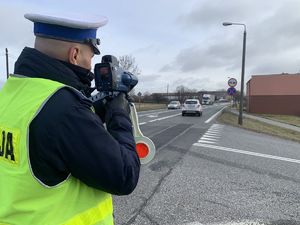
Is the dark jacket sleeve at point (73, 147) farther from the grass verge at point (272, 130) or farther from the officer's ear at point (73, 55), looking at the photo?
the grass verge at point (272, 130)

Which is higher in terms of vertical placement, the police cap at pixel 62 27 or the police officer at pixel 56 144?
the police cap at pixel 62 27

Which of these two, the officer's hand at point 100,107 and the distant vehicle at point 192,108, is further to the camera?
the distant vehicle at point 192,108

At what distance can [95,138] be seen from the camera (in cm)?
156

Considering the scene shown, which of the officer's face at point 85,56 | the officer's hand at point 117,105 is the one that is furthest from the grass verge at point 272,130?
the officer's face at point 85,56

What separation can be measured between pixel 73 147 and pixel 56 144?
6 cm

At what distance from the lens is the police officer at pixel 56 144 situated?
1.50 meters

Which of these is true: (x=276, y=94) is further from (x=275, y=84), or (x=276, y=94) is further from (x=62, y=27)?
(x=62, y=27)

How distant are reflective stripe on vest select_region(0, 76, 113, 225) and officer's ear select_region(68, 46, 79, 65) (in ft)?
0.63

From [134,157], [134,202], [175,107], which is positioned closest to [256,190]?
[134,202]

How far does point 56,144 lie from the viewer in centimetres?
150

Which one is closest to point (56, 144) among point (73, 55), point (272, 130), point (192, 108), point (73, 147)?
point (73, 147)

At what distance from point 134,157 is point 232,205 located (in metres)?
4.16

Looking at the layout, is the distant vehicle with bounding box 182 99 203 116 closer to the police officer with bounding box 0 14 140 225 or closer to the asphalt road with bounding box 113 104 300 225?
the asphalt road with bounding box 113 104 300 225

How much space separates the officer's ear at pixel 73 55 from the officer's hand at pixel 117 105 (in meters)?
0.28
